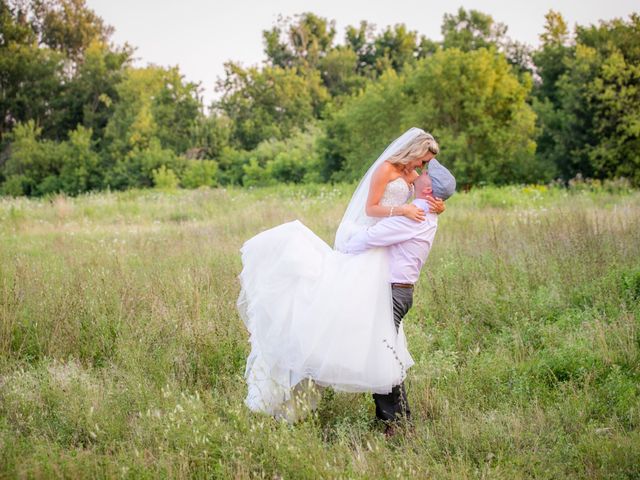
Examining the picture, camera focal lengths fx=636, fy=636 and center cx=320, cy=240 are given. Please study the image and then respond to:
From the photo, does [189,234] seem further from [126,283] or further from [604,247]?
[604,247]

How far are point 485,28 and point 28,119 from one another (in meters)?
35.4

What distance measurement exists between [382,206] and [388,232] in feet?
0.78

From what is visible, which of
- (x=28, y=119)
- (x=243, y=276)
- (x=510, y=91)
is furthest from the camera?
(x=28, y=119)

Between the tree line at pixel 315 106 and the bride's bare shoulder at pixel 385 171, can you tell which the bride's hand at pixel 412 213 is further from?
the tree line at pixel 315 106

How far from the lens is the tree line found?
25.1 meters

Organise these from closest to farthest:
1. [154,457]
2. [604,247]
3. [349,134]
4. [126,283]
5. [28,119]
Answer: [154,457]
[126,283]
[604,247]
[349,134]
[28,119]

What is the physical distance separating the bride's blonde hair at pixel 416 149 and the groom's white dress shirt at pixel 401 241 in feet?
1.03

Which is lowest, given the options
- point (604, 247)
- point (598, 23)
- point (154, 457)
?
point (154, 457)

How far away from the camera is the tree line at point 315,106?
2511 cm

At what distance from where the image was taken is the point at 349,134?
3209 centimetres

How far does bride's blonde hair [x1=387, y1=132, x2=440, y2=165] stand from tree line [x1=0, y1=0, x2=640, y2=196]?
20968 millimetres

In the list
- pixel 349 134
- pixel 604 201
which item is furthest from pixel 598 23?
pixel 604 201

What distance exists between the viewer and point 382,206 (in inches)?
178

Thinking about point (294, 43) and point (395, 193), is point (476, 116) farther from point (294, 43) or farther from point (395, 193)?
point (294, 43)
